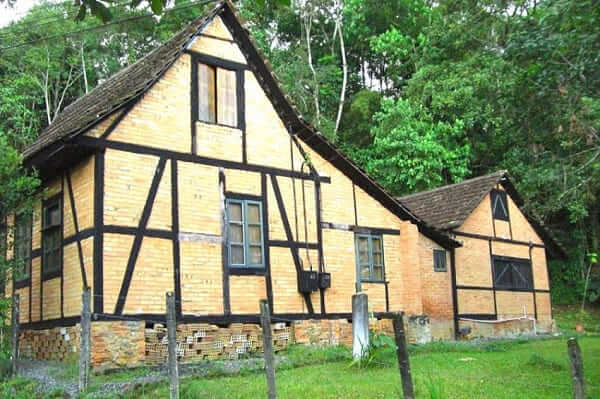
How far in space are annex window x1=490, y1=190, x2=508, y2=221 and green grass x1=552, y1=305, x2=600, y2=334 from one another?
217 inches

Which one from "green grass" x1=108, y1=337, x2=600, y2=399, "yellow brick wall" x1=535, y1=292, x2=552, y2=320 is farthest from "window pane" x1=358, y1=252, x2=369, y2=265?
"yellow brick wall" x1=535, y1=292, x2=552, y2=320

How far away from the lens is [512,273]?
2544cm

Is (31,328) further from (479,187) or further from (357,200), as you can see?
(479,187)

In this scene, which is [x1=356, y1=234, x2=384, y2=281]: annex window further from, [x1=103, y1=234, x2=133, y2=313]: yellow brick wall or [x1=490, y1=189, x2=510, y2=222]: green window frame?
[x1=490, y1=189, x2=510, y2=222]: green window frame

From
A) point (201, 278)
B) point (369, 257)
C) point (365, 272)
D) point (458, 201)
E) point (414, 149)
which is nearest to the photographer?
→ point (201, 278)

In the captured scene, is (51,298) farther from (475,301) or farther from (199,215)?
(475,301)

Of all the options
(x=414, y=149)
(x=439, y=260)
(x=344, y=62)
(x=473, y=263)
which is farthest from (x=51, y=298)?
(x=344, y=62)

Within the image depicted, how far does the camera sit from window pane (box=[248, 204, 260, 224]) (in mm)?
16516

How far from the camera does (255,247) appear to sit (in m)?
16.4

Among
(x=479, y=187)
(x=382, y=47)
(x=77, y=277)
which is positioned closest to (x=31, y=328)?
(x=77, y=277)

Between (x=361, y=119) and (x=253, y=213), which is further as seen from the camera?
(x=361, y=119)

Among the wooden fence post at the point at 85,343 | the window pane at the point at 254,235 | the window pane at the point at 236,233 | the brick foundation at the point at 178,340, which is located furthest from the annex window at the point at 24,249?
the wooden fence post at the point at 85,343

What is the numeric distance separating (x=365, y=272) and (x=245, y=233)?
416 centimetres

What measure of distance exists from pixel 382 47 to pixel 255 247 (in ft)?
66.7
